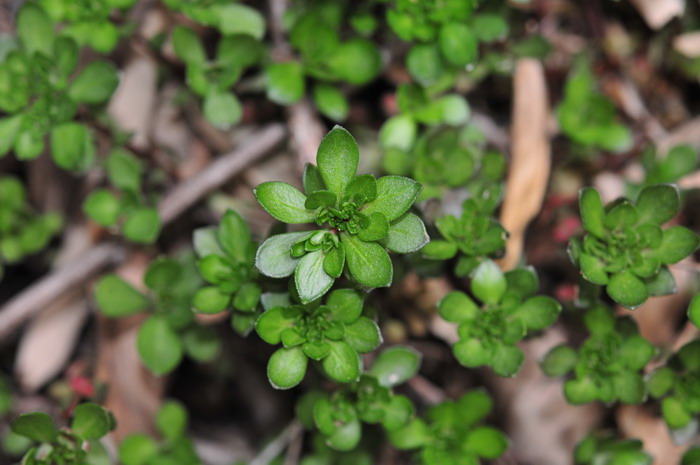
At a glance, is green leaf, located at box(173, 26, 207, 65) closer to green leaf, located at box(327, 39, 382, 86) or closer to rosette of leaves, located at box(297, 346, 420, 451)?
green leaf, located at box(327, 39, 382, 86)

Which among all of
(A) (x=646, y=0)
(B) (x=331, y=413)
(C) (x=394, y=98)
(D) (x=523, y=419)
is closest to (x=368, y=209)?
(B) (x=331, y=413)

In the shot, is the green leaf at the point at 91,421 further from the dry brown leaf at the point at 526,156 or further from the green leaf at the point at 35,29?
the dry brown leaf at the point at 526,156

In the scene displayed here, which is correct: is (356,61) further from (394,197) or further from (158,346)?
(158,346)

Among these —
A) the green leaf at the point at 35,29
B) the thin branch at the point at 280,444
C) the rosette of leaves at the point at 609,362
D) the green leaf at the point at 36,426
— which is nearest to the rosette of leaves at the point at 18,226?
the green leaf at the point at 35,29

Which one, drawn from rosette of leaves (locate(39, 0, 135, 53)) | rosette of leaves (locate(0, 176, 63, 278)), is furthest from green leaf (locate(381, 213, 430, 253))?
rosette of leaves (locate(0, 176, 63, 278))

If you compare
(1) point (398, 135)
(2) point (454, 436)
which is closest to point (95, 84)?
(1) point (398, 135)
